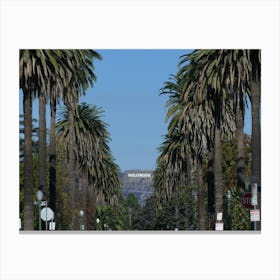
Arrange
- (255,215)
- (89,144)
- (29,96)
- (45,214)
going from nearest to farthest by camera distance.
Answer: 1. (255,215)
2. (29,96)
3. (45,214)
4. (89,144)

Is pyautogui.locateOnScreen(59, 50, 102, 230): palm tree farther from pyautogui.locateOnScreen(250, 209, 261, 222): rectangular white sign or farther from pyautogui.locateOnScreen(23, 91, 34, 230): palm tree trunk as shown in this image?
pyautogui.locateOnScreen(250, 209, 261, 222): rectangular white sign

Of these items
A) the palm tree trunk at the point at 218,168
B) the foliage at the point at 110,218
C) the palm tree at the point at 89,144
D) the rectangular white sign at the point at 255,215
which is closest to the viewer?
the rectangular white sign at the point at 255,215

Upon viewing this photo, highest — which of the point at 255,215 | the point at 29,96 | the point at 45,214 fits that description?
the point at 29,96

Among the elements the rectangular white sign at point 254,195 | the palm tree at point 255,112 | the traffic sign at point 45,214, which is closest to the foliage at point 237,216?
the palm tree at point 255,112

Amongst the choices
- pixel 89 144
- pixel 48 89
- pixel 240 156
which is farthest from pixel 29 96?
pixel 89 144

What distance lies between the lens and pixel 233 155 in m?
83.1

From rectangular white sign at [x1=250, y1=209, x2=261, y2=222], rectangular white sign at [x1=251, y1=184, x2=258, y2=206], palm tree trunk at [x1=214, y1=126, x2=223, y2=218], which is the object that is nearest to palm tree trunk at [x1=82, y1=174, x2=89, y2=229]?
palm tree trunk at [x1=214, y1=126, x2=223, y2=218]

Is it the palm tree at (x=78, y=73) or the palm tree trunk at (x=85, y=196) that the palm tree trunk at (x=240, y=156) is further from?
the palm tree trunk at (x=85, y=196)

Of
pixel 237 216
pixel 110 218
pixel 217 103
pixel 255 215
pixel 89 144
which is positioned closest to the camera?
pixel 255 215

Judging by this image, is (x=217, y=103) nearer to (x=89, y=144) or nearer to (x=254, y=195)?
(x=254, y=195)
